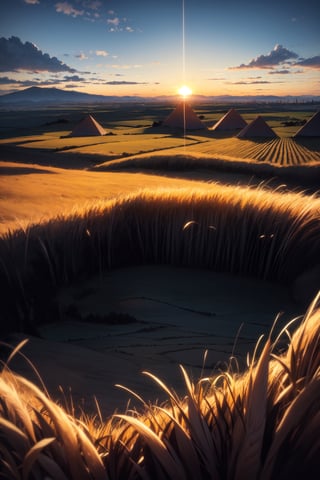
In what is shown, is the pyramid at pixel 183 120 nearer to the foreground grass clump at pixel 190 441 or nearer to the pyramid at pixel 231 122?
the pyramid at pixel 231 122

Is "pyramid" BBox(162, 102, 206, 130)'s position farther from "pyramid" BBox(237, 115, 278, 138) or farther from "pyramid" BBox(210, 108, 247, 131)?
"pyramid" BBox(237, 115, 278, 138)

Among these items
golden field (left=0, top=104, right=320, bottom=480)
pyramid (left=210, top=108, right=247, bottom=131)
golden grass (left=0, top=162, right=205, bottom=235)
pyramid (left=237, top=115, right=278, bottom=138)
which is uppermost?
pyramid (left=210, top=108, right=247, bottom=131)

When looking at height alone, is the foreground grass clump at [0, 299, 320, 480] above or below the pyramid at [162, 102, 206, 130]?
below

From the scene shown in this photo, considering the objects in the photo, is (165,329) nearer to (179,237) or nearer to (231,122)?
(179,237)

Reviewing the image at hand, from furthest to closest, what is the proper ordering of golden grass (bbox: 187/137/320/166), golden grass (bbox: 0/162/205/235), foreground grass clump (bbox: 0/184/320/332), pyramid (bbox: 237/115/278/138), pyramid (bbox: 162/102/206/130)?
1. pyramid (bbox: 162/102/206/130)
2. pyramid (bbox: 237/115/278/138)
3. golden grass (bbox: 187/137/320/166)
4. golden grass (bbox: 0/162/205/235)
5. foreground grass clump (bbox: 0/184/320/332)

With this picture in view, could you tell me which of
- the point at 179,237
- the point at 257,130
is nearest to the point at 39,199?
the point at 179,237

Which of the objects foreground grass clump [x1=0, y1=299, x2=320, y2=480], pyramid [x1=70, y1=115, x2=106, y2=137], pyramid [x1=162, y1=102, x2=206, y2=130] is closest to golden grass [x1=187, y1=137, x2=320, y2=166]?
foreground grass clump [x1=0, y1=299, x2=320, y2=480]
